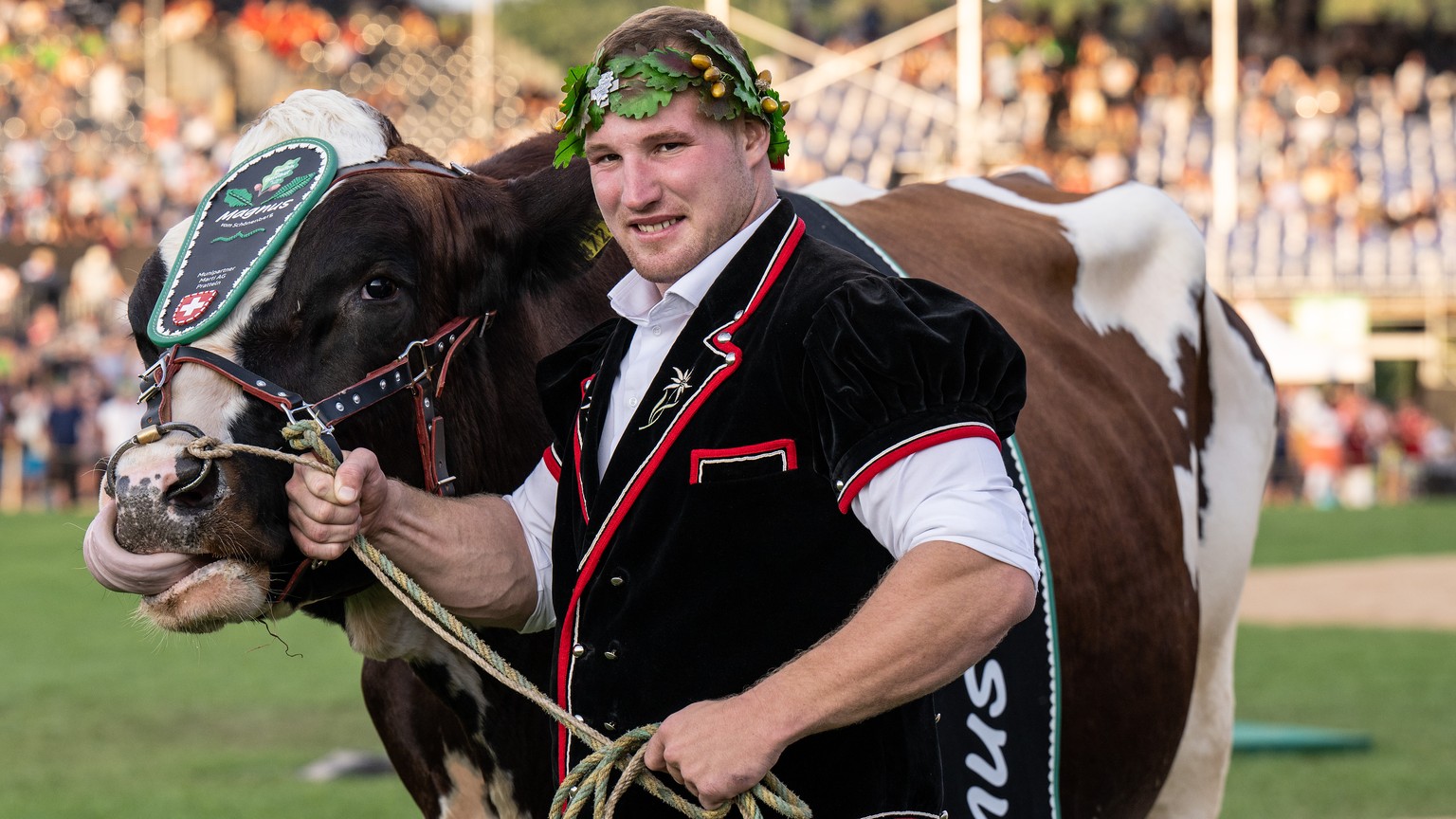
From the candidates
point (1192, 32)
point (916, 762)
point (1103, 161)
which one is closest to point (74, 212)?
point (1103, 161)

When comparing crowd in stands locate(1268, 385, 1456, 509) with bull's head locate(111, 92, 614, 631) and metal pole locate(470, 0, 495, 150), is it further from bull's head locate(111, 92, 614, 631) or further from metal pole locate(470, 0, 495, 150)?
bull's head locate(111, 92, 614, 631)

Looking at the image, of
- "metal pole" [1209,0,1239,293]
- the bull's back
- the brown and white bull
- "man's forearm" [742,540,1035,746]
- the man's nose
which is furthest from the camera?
"metal pole" [1209,0,1239,293]

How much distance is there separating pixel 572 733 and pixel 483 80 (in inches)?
1005

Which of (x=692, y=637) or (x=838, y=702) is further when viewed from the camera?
(x=692, y=637)

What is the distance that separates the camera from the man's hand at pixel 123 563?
2.28 metres

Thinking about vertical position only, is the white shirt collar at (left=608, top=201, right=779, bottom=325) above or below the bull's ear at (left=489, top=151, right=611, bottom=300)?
below

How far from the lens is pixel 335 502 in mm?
2303

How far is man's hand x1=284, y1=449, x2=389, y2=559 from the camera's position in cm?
229

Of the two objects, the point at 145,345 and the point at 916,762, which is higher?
the point at 145,345

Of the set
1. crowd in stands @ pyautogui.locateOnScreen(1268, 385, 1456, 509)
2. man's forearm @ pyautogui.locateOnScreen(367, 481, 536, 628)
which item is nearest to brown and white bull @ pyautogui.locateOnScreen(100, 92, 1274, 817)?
man's forearm @ pyautogui.locateOnScreen(367, 481, 536, 628)

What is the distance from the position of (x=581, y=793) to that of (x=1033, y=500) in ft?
5.03

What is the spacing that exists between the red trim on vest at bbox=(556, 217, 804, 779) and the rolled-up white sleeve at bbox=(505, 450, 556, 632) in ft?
0.75

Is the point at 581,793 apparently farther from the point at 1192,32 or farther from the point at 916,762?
the point at 1192,32

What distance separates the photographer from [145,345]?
260 cm
